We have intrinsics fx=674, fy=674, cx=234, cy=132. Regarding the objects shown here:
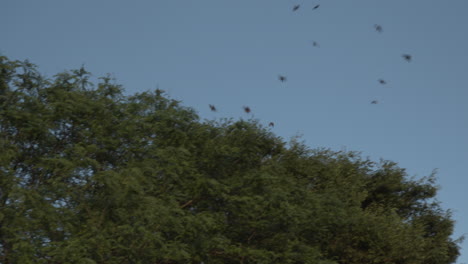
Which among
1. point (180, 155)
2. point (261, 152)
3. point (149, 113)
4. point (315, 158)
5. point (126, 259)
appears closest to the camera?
point (126, 259)

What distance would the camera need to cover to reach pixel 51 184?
21516 mm

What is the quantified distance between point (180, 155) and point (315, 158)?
17.1m

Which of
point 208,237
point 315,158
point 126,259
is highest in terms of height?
point 315,158

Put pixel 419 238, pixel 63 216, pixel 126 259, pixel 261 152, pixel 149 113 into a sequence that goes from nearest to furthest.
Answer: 1. pixel 63 216
2. pixel 126 259
3. pixel 149 113
4. pixel 261 152
5. pixel 419 238

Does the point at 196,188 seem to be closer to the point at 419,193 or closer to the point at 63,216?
the point at 63,216

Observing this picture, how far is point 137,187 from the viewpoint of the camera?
21188 millimetres

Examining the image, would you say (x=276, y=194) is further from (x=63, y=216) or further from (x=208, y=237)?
(x=63, y=216)

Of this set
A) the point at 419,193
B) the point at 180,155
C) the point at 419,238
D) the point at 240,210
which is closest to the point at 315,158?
the point at 419,238

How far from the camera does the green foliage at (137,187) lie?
20.5 m

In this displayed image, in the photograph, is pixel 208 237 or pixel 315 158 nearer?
pixel 208 237

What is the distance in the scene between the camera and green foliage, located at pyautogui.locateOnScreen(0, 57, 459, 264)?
20.5 metres

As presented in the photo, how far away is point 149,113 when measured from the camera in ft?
86.8

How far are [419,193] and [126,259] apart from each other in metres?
30.0

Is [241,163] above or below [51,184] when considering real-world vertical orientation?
above
